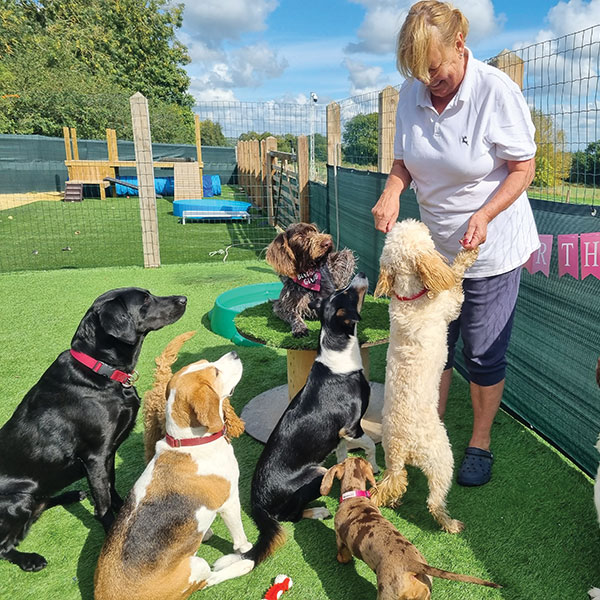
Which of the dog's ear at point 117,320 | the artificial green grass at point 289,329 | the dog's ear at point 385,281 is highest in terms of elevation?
the dog's ear at point 385,281

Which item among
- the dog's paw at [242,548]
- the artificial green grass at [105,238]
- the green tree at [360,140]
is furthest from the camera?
the artificial green grass at [105,238]

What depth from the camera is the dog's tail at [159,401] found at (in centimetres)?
291

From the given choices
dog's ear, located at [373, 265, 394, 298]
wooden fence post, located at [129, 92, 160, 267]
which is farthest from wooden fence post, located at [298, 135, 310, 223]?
dog's ear, located at [373, 265, 394, 298]

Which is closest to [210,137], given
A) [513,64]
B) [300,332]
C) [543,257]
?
[513,64]

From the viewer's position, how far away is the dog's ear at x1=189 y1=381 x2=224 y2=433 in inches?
88.6

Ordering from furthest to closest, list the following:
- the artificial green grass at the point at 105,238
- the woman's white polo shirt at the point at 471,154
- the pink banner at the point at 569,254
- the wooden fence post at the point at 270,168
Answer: the wooden fence post at the point at 270,168 < the artificial green grass at the point at 105,238 < the pink banner at the point at 569,254 < the woman's white polo shirt at the point at 471,154

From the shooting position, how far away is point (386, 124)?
566 cm

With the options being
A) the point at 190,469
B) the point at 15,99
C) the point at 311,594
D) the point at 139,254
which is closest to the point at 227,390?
the point at 190,469

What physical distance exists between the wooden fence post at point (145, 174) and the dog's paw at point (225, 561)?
23.5 ft

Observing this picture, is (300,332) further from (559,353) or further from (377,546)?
(559,353)

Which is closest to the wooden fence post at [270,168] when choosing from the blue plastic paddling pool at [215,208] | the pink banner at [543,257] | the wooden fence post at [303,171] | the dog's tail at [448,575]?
the blue plastic paddling pool at [215,208]

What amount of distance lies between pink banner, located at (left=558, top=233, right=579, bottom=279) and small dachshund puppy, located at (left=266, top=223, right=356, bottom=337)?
5.32 ft

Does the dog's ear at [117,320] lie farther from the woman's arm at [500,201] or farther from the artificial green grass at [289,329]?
the woman's arm at [500,201]

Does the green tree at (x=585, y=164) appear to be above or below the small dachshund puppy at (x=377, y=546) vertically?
above
